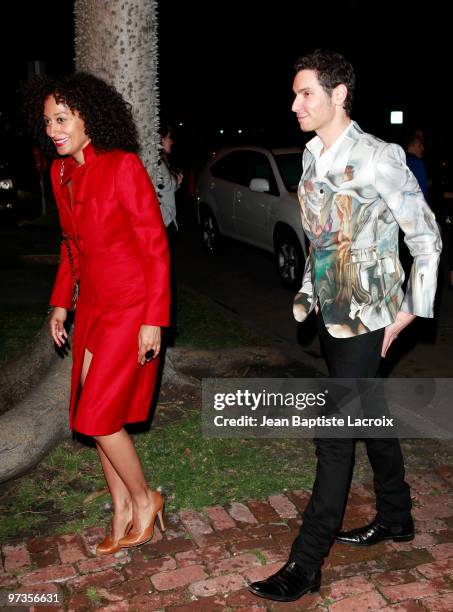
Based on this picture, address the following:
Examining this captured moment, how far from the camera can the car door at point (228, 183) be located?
11.9m

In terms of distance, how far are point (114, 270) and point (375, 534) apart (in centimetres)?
169

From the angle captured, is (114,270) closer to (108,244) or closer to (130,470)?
(108,244)

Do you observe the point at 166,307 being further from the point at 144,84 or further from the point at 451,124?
the point at 451,124

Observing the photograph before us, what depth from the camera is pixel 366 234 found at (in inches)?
127

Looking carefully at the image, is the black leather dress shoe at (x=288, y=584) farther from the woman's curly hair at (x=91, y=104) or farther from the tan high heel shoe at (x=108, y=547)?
the woman's curly hair at (x=91, y=104)

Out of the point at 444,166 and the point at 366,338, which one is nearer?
the point at 366,338

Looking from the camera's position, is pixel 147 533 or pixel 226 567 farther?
pixel 147 533

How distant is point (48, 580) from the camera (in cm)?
351

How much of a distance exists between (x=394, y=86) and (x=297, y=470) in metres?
36.0

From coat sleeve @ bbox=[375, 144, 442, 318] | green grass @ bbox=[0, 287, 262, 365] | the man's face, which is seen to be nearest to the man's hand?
coat sleeve @ bbox=[375, 144, 442, 318]

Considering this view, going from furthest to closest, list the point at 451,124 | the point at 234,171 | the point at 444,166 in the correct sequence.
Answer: the point at 451,124
the point at 444,166
the point at 234,171

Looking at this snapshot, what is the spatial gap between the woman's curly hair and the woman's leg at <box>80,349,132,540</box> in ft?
4.57

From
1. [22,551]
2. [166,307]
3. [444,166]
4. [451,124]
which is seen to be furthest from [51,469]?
[451,124]

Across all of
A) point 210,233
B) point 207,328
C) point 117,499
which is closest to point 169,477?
point 117,499
